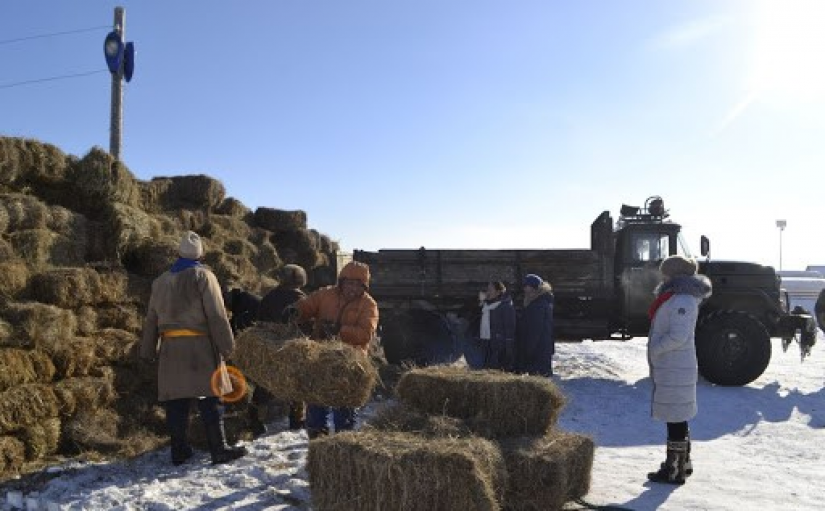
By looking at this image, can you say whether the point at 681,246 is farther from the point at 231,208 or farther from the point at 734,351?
the point at 231,208

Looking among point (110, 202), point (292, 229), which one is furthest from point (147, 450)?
point (292, 229)

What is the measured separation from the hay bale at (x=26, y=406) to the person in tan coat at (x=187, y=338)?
2.75 ft

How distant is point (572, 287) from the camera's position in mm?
12320

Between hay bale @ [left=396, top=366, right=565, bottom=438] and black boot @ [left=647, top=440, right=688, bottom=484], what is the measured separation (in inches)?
40.4

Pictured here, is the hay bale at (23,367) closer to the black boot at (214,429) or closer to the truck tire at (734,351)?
the black boot at (214,429)

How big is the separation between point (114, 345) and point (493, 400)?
3494 millimetres

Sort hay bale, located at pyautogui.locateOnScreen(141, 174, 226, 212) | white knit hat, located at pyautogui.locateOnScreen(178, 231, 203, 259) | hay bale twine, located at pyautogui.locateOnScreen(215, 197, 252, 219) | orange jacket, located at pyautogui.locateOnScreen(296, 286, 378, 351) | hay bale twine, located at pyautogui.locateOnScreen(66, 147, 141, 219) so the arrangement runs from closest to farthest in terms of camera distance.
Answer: orange jacket, located at pyautogui.locateOnScreen(296, 286, 378, 351) → white knit hat, located at pyautogui.locateOnScreen(178, 231, 203, 259) → hay bale twine, located at pyautogui.locateOnScreen(66, 147, 141, 219) → hay bale, located at pyautogui.locateOnScreen(141, 174, 226, 212) → hay bale twine, located at pyautogui.locateOnScreen(215, 197, 252, 219)

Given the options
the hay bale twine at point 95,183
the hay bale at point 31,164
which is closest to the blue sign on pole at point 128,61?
the hay bale twine at point 95,183

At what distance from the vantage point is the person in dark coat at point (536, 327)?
901cm

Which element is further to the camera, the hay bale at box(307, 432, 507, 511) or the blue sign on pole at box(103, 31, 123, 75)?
the blue sign on pole at box(103, 31, 123, 75)

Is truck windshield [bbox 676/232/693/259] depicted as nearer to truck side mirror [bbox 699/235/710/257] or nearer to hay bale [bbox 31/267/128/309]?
truck side mirror [bbox 699/235/710/257]

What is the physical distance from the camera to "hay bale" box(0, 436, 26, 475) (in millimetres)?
5398

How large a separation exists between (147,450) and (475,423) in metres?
2.87

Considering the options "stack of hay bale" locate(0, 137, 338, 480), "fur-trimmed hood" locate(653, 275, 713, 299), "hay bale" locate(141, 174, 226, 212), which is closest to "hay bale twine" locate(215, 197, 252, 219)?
"hay bale" locate(141, 174, 226, 212)
